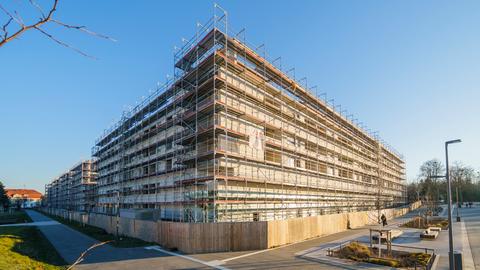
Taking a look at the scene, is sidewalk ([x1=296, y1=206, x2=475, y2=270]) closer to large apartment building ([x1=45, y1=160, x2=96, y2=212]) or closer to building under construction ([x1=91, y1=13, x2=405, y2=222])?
building under construction ([x1=91, y1=13, x2=405, y2=222])

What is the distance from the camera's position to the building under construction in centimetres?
2470

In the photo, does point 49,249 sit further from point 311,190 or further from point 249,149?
point 311,190

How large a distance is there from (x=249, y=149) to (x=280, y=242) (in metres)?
7.63

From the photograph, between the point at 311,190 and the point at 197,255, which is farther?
the point at 311,190

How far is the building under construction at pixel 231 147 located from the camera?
24.7 meters

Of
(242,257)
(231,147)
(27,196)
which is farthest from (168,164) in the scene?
(27,196)

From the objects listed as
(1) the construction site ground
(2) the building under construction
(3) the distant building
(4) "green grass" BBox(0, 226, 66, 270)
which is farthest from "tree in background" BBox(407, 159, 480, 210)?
(3) the distant building

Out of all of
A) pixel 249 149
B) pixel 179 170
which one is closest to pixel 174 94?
pixel 179 170

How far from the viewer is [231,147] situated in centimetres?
2547

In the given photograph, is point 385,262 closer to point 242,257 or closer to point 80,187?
point 242,257

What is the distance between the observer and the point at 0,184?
8088 cm

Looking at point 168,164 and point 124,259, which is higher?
point 168,164

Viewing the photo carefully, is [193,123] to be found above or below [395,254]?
above

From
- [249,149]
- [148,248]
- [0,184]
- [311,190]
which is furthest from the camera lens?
[0,184]
